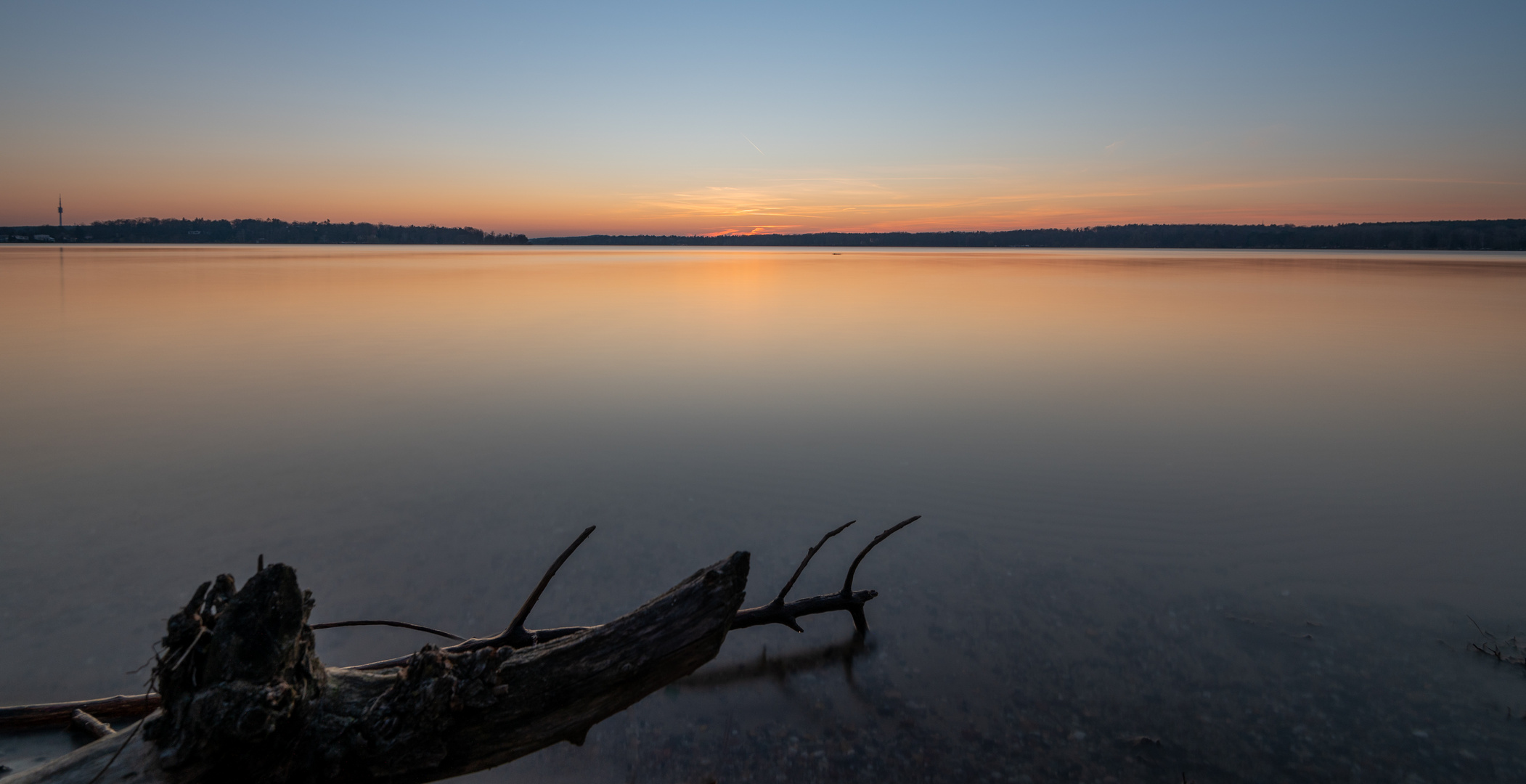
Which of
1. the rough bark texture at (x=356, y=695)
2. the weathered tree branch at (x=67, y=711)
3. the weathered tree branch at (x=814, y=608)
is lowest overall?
the weathered tree branch at (x=67, y=711)

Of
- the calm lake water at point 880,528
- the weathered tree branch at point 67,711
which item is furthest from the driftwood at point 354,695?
the weathered tree branch at point 67,711

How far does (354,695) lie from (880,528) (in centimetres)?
318

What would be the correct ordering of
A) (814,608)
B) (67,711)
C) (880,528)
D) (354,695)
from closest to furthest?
(354,695) < (67,711) < (814,608) < (880,528)

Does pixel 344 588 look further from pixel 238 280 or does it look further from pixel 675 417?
pixel 238 280

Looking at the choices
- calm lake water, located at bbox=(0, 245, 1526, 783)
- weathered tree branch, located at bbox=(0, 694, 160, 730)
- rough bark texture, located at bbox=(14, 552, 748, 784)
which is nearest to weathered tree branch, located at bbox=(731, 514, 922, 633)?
calm lake water, located at bbox=(0, 245, 1526, 783)

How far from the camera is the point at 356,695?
2.06m

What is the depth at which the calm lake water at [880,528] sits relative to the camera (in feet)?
9.31

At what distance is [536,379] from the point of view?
9.60 m

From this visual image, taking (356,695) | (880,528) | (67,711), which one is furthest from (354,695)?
(880,528)

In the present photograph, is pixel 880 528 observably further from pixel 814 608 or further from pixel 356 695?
pixel 356 695

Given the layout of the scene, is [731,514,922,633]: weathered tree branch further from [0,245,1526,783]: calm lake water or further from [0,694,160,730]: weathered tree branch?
[0,694,160,730]: weathered tree branch

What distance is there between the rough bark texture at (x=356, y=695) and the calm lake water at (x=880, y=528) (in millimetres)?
647

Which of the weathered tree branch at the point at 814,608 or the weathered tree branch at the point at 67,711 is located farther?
the weathered tree branch at the point at 814,608

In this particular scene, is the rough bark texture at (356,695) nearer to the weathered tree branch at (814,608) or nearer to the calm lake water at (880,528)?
the calm lake water at (880,528)
